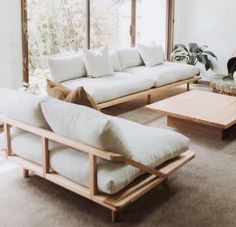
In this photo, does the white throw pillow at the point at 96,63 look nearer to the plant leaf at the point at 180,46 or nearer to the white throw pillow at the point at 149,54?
the white throw pillow at the point at 149,54

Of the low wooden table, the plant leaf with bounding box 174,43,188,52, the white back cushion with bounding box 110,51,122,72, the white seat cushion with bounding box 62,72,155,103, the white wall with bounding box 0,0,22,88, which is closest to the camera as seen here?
the white wall with bounding box 0,0,22,88

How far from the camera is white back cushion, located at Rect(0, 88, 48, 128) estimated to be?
104 inches

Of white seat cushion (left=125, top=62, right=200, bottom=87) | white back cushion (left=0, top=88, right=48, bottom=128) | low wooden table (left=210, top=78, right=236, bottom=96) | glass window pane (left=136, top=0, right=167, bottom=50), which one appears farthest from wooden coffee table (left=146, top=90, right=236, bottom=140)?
glass window pane (left=136, top=0, right=167, bottom=50)

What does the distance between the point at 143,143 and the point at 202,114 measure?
1581 millimetres

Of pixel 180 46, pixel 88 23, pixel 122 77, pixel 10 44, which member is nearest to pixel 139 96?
pixel 122 77

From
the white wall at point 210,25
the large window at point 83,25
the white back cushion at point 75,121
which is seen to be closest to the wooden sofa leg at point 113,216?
the white back cushion at point 75,121

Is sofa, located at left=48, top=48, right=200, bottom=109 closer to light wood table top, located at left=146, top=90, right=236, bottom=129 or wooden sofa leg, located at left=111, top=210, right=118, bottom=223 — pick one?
light wood table top, located at left=146, top=90, right=236, bottom=129

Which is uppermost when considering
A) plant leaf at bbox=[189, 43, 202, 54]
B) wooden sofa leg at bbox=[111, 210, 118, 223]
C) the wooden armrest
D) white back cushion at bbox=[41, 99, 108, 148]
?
plant leaf at bbox=[189, 43, 202, 54]

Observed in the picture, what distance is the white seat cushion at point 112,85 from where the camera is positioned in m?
4.59

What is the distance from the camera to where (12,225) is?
251 centimetres

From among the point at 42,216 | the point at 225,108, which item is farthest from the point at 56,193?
the point at 225,108

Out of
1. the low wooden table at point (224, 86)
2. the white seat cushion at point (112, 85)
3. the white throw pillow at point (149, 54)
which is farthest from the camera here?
the white throw pillow at point (149, 54)

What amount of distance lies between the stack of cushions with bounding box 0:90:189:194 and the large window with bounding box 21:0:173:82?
2.17 metres

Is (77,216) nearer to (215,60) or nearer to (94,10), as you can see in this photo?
(94,10)
